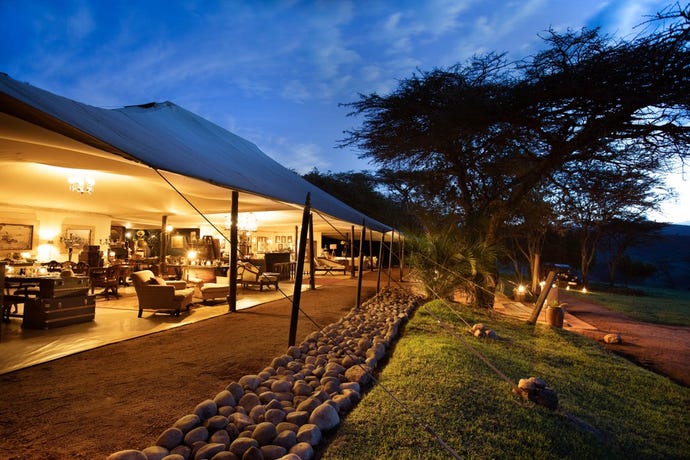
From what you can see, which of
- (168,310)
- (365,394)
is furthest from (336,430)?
(168,310)

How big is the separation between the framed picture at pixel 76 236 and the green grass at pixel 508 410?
36.1 feet

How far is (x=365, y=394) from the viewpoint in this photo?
3.18 meters

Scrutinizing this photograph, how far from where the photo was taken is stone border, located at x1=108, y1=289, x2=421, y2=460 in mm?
2171

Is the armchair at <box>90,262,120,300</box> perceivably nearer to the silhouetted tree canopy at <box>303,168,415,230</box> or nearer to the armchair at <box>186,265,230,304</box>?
the armchair at <box>186,265,230,304</box>

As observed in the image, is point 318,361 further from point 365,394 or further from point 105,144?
point 105,144

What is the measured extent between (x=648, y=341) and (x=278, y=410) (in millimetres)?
7346

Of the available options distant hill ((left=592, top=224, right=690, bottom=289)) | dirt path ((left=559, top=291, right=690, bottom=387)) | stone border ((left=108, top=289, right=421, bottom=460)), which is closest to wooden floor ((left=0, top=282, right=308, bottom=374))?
stone border ((left=108, top=289, right=421, bottom=460))

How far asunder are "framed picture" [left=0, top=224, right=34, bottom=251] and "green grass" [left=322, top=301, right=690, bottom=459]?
423 inches

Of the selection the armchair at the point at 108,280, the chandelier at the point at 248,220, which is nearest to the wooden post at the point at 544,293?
the chandelier at the point at 248,220

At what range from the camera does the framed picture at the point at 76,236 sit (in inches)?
443

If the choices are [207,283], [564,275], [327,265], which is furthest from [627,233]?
[207,283]

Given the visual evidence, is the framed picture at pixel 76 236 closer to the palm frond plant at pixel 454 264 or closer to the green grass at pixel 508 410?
the palm frond plant at pixel 454 264

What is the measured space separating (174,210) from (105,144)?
317 inches

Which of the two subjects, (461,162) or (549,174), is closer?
(549,174)
